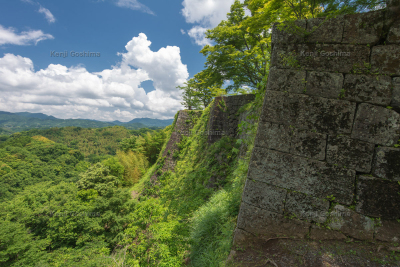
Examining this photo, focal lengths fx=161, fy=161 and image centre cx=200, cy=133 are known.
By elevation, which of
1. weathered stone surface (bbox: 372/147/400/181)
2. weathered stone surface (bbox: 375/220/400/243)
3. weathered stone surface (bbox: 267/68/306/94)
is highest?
weathered stone surface (bbox: 267/68/306/94)

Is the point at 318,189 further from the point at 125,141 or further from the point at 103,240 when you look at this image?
the point at 125,141

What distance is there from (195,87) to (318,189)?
1960 cm

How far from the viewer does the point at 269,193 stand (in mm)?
2307

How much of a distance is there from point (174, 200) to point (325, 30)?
7.94 metres

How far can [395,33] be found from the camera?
191cm

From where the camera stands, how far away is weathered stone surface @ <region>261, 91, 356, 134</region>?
2.04m

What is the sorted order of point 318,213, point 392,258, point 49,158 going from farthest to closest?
1. point 49,158
2. point 318,213
3. point 392,258

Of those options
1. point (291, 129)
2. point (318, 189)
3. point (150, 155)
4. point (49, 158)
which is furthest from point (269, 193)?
point (49, 158)

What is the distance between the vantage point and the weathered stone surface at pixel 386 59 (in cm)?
190

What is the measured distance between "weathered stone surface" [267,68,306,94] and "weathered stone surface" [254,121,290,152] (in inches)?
20.8

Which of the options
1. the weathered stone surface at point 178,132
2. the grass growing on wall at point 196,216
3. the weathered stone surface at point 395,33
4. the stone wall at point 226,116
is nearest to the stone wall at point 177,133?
the weathered stone surface at point 178,132

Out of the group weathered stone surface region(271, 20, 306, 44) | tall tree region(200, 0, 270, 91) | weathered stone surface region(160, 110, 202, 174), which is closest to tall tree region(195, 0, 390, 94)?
tall tree region(200, 0, 270, 91)

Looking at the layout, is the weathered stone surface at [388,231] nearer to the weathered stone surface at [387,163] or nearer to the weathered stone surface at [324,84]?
the weathered stone surface at [387,163]

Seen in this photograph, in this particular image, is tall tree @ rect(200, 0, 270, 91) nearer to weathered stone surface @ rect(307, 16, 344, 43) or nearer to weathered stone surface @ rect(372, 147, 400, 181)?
weathered stone surface @ rect(307, 16, 344, 43)
